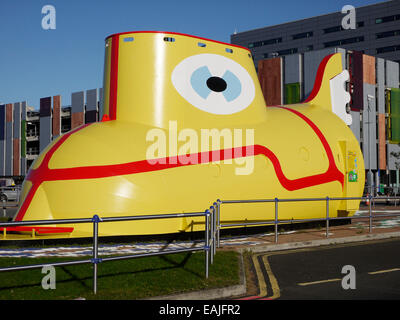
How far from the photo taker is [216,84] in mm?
13945

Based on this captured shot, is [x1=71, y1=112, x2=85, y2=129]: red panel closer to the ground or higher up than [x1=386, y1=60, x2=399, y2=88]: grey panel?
closer to the ground

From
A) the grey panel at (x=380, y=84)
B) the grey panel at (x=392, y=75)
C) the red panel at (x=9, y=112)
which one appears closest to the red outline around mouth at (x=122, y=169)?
the grey panel at (x=380, y=84)

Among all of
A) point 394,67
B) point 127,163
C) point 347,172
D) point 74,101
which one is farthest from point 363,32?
point 127,163

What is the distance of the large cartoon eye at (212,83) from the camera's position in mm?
13602

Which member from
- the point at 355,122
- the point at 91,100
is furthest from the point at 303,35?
the point at 91,100

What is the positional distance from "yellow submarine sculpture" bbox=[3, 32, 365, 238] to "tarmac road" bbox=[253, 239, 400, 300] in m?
2.47

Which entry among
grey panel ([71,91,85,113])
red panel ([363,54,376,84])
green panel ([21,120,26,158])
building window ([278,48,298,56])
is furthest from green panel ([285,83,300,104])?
building window ([278,48,298,56])

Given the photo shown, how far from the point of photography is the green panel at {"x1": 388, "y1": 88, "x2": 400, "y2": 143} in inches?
2060

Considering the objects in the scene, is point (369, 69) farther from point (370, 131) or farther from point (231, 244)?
point (231, 244)

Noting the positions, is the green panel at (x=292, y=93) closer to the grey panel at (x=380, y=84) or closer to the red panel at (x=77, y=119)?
the grey panel at (x=380, y=84)

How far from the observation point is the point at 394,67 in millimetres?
54188

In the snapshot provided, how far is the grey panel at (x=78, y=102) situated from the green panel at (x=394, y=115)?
3469 centimetres

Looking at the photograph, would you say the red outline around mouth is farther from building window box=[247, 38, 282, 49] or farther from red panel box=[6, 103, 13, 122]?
building window box=[247, 38, 282, 49]

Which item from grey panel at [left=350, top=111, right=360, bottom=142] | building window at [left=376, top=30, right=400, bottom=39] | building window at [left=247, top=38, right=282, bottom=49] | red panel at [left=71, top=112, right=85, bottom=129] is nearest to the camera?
grey panel at [left=350, top=111, right=360, bottom=142]
